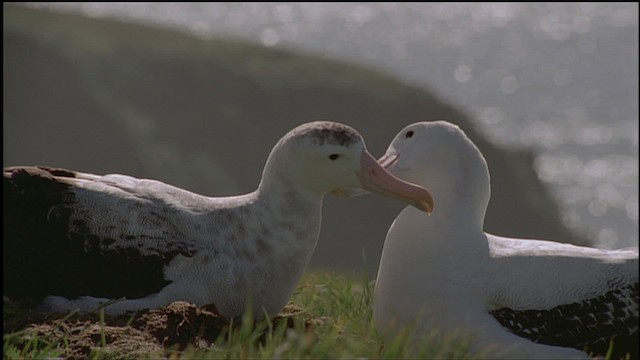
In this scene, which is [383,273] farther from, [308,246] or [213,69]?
[213,69]

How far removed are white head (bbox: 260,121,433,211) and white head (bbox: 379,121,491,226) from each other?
0.60ft

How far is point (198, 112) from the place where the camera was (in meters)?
21.8

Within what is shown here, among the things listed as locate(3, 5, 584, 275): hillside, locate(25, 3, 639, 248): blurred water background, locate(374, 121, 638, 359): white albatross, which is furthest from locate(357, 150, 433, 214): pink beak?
locate(25, 3, 639, 248): blurred water background

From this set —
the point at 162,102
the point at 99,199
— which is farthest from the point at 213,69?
the point at 99,199

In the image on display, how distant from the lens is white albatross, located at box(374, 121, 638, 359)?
5.54m

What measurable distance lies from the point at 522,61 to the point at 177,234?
144ft

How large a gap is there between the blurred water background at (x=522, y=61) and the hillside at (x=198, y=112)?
1.73m

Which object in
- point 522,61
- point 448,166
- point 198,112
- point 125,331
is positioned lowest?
point 125,331

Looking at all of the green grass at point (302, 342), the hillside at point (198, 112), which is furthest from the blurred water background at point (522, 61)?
the green grass at point (302, 342)

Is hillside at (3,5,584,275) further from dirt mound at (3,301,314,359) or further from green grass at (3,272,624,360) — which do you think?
dirt mound at (3,301,314,359)

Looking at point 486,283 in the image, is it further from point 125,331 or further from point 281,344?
point 125,331

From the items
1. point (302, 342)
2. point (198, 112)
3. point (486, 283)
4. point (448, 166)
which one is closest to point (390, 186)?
point (448, 166)

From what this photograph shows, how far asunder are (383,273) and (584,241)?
52.2 ft

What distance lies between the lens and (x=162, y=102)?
21.7 meters
